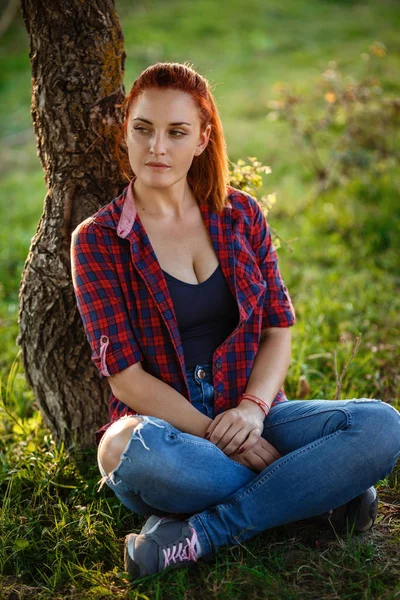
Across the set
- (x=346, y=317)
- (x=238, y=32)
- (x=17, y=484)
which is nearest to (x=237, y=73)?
(x=238, y=32)

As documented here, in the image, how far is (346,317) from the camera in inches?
Answer: 160

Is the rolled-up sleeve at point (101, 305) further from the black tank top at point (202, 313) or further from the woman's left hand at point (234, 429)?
the woman's left hand at point (234, 429)

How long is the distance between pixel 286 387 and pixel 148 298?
3.94 feet

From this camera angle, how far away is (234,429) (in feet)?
7.57

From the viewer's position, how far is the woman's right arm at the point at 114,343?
90.7 inches

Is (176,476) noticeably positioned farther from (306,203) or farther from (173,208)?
(306,203)

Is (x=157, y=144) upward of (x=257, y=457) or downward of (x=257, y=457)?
upward

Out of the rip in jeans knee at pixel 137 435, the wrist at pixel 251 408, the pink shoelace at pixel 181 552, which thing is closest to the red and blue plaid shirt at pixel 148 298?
the wrist at pixel 251 408

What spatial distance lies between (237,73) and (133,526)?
9890 millimetres

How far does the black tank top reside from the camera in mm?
2428

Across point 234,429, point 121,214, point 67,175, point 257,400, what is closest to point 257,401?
point 257,400

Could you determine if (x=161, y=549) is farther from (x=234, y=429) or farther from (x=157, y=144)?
(x=157, y=144)

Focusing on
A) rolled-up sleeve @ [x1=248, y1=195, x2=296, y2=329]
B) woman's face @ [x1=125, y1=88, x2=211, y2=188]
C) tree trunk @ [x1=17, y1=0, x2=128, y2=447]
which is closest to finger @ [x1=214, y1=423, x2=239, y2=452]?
rolled-up sleeve @ [x1=248, y1=195, x2=296, y2=329]

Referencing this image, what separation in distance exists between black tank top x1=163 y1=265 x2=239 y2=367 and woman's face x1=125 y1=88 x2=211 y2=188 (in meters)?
0.38
